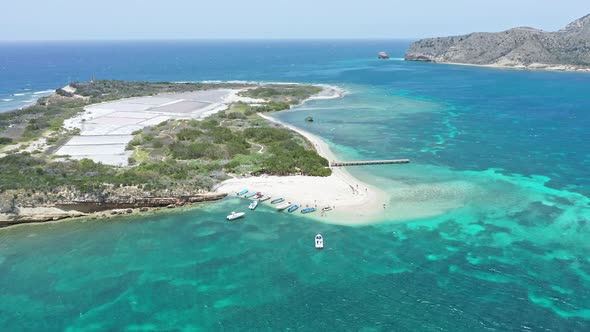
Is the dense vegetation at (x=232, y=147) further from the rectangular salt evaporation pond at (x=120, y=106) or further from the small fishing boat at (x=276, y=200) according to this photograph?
the rectangular salt evaporation pond at (x=120, y=106)

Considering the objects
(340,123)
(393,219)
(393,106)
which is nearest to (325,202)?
(393,219)

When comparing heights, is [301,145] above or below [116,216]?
above

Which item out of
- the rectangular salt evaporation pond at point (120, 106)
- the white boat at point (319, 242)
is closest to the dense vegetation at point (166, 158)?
the rectangular salt evaporation pond at point (120, 106)

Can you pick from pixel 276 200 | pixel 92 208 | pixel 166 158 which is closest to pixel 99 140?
pixel 166 158

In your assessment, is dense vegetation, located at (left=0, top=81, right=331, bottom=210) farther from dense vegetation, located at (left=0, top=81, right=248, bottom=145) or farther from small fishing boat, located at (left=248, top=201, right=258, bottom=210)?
small fishing boat, located at (left=248, top=201, right=258, bottom=210)

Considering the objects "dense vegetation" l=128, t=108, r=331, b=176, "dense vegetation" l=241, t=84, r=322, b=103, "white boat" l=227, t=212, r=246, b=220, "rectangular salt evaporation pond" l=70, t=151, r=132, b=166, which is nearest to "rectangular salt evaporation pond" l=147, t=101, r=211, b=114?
"dense vegetation" l=128, t=108, r=331, b=176

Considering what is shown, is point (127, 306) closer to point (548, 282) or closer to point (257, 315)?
point (257, 315)

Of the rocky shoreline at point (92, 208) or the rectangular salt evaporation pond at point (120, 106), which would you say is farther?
Result: the rectangular salt evaporation pond at point (120, 106)
